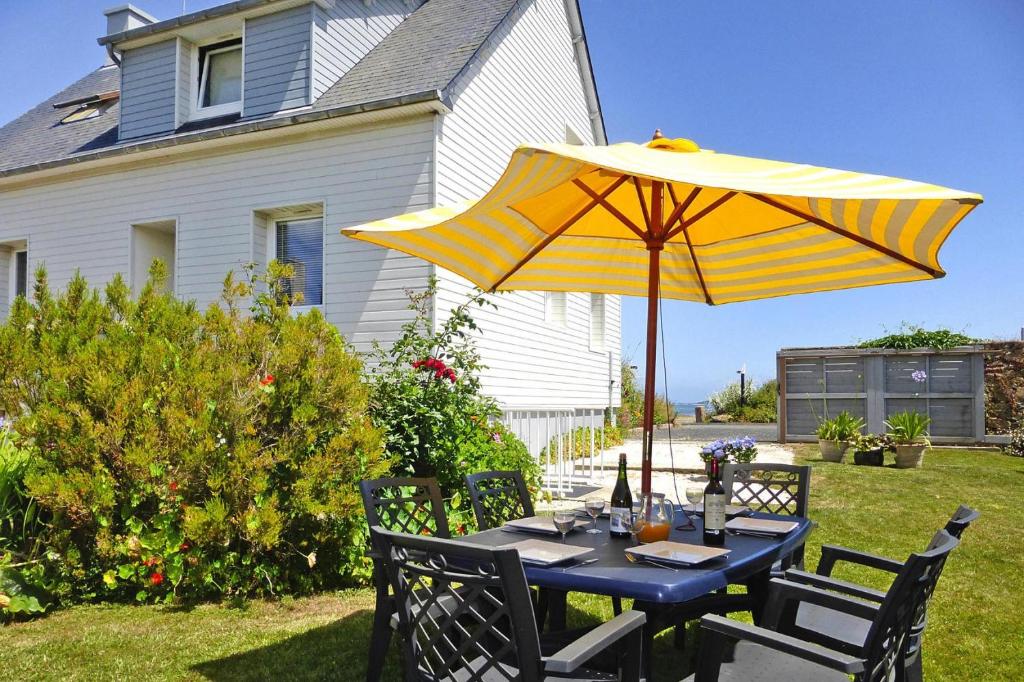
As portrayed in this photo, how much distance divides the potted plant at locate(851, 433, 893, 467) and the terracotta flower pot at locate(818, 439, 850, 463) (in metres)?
0.15

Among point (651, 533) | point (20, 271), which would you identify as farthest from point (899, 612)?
point (20, 271)

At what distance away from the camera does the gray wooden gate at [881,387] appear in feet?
39.8

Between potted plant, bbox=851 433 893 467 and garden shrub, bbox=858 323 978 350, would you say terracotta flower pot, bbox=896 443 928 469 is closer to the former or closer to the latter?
potted plant, bbox=851 433 893 467

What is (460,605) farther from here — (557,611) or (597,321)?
(597,321)

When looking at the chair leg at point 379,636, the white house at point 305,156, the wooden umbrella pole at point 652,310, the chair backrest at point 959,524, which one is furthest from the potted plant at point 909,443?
the chair leg at point 379,636

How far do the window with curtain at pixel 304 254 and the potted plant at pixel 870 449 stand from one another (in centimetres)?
752

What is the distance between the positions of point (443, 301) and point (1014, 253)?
1586 centimetres

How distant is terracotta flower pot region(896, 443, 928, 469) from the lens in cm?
959

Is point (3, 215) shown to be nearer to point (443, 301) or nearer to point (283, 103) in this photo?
point (283, 103)

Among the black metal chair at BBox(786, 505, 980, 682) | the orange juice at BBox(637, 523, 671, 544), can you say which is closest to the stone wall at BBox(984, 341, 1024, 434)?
the black metal chair at BBox(786, 505, 980, 682)

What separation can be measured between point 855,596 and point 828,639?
189 millimetres

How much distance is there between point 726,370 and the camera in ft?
75.7

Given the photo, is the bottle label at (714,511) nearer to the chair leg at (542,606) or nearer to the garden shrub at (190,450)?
the chair leg at (542,606)

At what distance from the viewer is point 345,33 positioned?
10484mm
